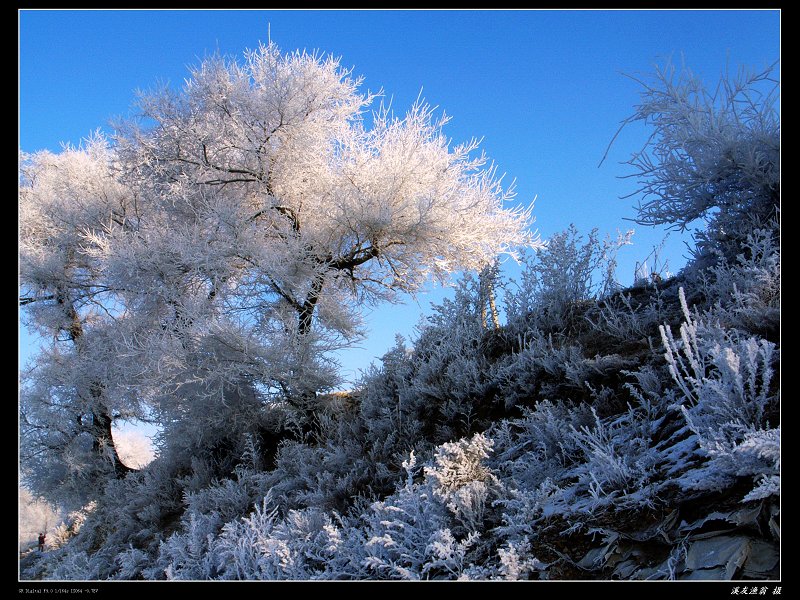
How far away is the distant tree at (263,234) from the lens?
8008 mm

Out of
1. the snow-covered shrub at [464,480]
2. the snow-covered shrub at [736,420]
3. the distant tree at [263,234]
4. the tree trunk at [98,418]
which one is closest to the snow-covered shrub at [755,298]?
the snow-covered shrub at [736,420]

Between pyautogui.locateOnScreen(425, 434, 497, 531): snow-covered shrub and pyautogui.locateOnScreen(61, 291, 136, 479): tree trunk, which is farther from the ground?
pyautogui.locateOnScreen(61, 291, 136, 479): tree trunk

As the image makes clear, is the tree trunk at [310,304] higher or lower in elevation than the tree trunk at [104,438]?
higher

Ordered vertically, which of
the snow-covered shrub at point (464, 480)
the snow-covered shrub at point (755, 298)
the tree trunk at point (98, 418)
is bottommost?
Answer: the snow-covered shrub at point (464, 480)

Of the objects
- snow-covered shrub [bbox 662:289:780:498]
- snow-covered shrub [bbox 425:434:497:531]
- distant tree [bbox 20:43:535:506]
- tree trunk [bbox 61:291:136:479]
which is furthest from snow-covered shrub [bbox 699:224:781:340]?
tree trunk [bbox 61:291:136:479]

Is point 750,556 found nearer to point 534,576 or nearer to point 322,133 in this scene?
point 534,576

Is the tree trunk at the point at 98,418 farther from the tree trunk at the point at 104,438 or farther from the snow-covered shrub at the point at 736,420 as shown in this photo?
the snow-covered shrub at the point at 736,420

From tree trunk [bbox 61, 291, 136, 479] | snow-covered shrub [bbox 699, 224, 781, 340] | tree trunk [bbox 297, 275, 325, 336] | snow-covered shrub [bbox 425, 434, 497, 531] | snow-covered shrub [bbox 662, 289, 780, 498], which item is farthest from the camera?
tree trunk [bbox 61, 291, 136, 479]

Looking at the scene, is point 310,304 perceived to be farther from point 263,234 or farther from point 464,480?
point 464,480

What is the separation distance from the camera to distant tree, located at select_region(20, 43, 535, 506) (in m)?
8.01

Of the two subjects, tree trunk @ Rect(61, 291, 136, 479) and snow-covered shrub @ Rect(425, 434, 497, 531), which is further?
tree trunk @ Rect(61, 291, 136, 479)

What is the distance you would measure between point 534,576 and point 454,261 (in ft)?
26.6

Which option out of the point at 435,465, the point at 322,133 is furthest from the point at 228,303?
the point at 435,465

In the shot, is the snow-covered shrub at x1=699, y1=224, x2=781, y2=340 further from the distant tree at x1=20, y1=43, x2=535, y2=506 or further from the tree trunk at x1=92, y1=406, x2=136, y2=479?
the tree trunk at x1=92, y1=406, x2=136, y2=479
